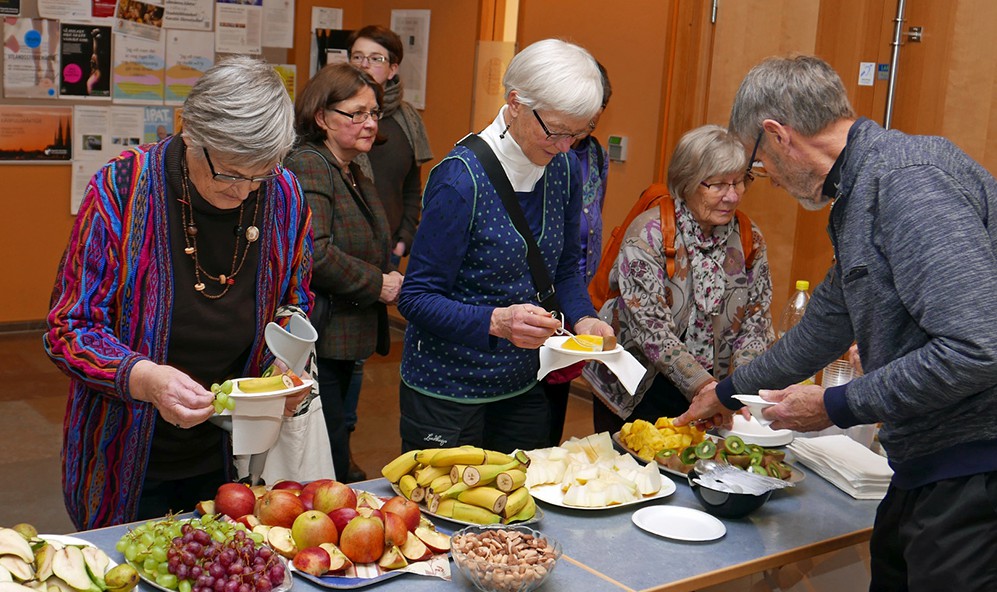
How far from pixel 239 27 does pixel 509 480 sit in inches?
225

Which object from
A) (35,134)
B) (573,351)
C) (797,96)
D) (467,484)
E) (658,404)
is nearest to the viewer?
(797,96)

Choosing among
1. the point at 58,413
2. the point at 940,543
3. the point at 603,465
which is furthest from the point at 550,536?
the point at 58,413

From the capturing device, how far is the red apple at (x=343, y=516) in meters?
2.04

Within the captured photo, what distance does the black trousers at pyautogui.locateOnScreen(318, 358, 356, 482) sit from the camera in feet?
12.1

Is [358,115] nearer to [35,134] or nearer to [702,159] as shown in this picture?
[702,159]

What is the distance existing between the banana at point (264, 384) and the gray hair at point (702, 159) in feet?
5.04

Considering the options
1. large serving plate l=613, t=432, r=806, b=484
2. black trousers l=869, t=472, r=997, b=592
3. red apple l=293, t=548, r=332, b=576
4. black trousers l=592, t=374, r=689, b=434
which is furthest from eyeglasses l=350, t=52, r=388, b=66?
black trousers l=869, t=472, r=997, b=592

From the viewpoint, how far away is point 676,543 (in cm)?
226

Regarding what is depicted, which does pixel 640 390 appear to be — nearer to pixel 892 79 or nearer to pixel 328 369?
pixel 328 369

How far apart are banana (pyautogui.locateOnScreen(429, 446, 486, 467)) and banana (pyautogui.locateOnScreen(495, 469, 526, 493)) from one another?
0.06 m

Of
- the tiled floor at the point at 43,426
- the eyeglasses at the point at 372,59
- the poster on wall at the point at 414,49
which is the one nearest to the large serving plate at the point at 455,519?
the tiled floor at the point at 43,426

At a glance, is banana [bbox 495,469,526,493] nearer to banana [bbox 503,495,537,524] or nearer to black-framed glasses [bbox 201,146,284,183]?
banana [bbox 503,495,537,524]

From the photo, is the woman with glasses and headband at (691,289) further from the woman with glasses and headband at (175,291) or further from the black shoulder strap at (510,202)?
the woman with glasses and headband at (175,291)

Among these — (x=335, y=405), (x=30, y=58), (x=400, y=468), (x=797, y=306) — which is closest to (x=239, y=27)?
(x=30, y=58)
